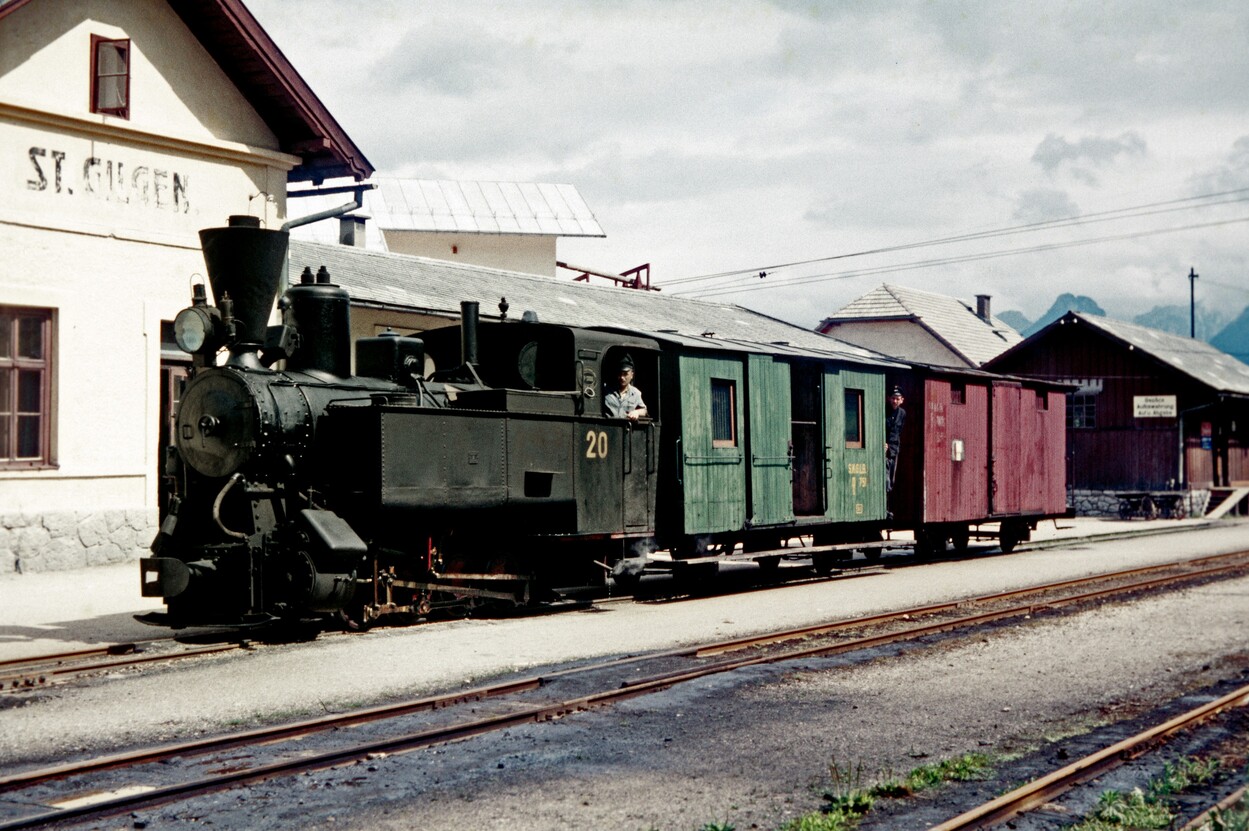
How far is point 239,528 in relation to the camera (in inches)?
388

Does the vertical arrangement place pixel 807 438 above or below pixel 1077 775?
above

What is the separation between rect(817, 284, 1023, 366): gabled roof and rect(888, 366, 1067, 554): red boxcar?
25871 mm

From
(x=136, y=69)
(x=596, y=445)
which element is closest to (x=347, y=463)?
(x=596, y=445)

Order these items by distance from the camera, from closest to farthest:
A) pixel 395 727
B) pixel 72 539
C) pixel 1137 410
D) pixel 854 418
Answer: pixel 395 727, pixel 72 539, pixel 854 418, pixel 1137 410

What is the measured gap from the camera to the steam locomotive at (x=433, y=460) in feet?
32.0

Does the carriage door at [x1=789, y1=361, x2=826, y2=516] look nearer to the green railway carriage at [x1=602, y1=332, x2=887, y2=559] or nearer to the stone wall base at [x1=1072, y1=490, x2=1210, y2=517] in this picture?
the green railway carriage at [x1=602, y1=332, x2=887, y2=559]

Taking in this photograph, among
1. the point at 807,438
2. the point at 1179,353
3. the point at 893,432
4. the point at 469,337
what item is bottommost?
the point at 807,438

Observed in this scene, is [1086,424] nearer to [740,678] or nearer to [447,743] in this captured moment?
[740,678]

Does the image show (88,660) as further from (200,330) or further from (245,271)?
(245,271)

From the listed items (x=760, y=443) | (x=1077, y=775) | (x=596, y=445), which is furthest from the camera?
(x=760, y=443)

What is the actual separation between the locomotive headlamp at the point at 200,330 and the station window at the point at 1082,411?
1067 inches

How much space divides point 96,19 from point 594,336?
8807mm

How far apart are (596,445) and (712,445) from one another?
2.28m

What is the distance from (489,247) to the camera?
1566 inches
